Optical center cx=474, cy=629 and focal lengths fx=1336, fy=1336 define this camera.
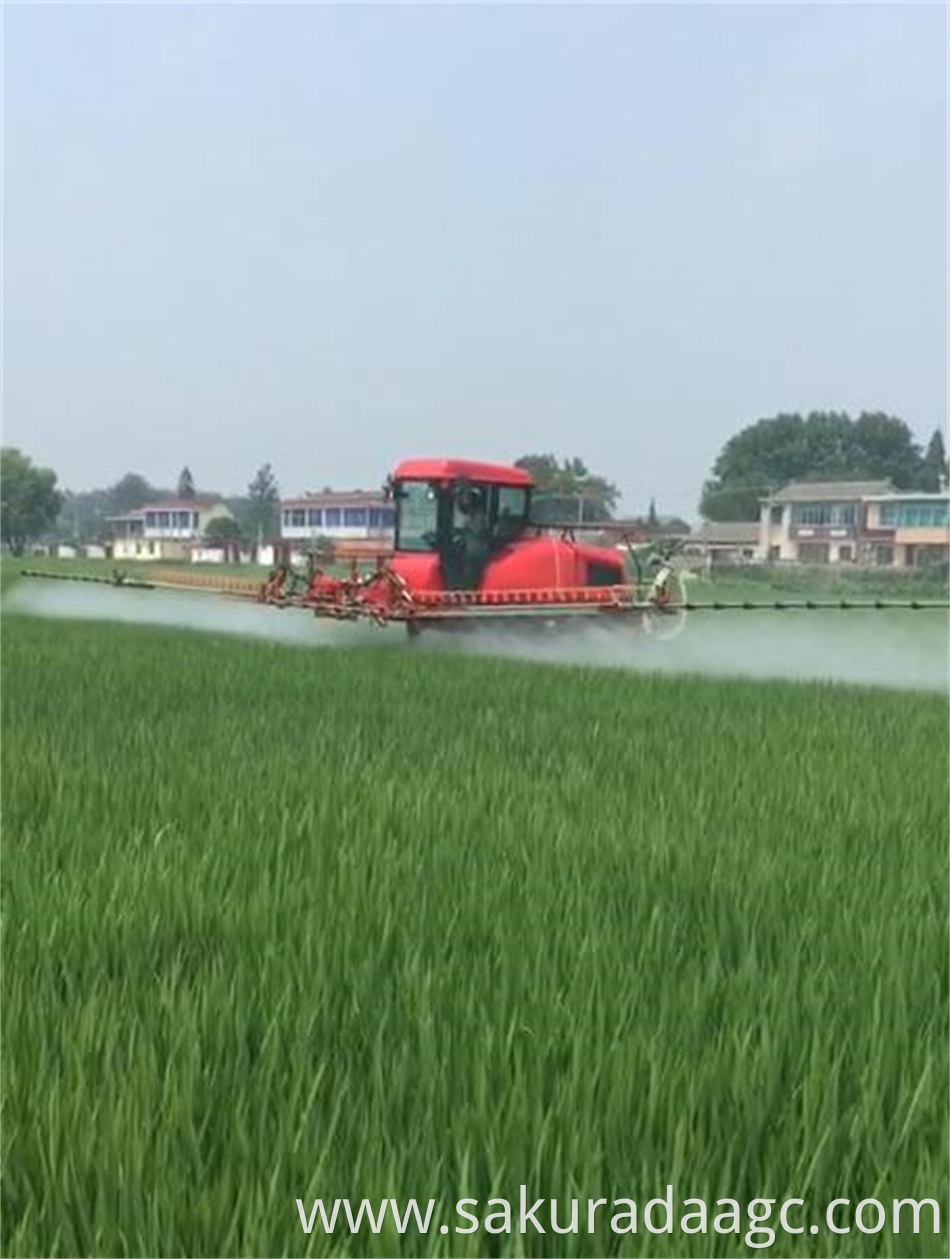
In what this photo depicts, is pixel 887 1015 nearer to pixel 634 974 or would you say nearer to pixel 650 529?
pixel 634 974

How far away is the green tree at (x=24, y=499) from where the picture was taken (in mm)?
58625

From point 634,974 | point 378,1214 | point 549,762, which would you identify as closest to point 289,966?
point 634,974

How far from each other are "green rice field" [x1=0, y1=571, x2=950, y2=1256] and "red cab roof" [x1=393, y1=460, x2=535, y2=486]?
26.9 ft

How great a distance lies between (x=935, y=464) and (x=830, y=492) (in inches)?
686

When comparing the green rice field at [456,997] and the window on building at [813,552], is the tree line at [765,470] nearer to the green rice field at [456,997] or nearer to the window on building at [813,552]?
the window on building at [813,552]

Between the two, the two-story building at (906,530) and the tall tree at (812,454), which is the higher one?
the tall tree at (812,454)

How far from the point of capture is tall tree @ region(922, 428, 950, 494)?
69.4 m

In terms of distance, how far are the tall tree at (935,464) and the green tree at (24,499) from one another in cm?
4339

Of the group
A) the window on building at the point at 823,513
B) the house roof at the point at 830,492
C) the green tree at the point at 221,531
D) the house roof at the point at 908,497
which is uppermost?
the house roof at the point at 830,492

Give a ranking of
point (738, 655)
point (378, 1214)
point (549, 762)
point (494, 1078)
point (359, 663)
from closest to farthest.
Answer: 1. point (378, 1214)
2. point (494, 1078)
3. point (549, 762)
4. point (359, 663)
5. point (738, 655)

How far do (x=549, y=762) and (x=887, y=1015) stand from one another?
3467 mm

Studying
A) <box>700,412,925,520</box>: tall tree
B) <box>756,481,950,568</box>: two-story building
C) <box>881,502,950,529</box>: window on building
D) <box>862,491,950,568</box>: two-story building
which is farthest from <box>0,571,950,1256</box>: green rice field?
<box>700,412,925,520</box>: tall tree

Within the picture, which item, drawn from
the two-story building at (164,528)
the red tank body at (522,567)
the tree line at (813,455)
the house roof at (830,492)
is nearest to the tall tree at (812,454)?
the tree line at (813,455)

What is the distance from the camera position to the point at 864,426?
78750 millimetres
